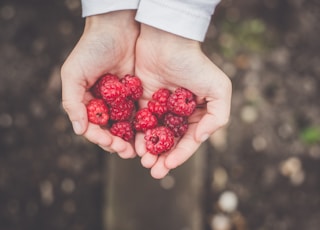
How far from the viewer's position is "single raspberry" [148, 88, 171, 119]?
2.83 meters

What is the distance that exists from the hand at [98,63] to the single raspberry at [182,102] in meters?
→ 0.36

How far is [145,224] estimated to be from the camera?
3959 millimetres

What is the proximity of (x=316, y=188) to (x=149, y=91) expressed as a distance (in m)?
2.16

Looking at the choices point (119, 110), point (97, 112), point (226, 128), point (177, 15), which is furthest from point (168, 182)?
point (177, 15)

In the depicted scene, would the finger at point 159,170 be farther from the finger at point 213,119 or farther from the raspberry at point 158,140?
the finger at point 213,119

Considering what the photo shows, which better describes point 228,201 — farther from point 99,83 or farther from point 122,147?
point 99,83

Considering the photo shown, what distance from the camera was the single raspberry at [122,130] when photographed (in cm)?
276

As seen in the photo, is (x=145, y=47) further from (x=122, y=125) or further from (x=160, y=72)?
(x=122, y=125)

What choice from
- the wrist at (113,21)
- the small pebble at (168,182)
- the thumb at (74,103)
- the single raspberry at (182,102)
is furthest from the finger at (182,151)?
the small pebble at (168,182)

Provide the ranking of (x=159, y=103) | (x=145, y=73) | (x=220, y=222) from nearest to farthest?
(x=159, y=103) < (x=145, y=73) < (x=220, y=222)

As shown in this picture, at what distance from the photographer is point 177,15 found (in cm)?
272

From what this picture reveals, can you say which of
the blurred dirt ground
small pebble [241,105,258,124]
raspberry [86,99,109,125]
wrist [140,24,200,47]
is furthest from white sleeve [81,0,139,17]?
small pebble [241,105,258,124]

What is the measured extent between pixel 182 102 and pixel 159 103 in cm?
18

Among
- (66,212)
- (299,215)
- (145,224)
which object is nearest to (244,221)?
(299,215)
